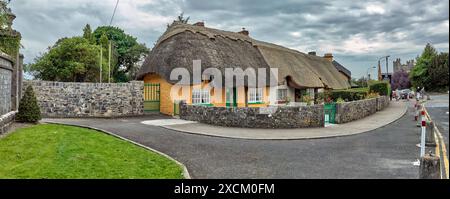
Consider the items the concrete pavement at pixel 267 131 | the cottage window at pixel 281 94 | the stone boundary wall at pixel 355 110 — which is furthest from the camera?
the cottage window at pixel 281 94

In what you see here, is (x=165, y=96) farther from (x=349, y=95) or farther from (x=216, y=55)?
(x=349, y=95)

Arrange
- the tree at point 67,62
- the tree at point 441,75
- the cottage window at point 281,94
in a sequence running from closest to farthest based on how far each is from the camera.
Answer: the tree at point 441,75 → the cottage window at point 281,94 → the tree at point 67,62

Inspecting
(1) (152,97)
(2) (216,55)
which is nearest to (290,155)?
(1) (152,97)

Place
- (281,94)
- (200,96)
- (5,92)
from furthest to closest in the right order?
(281,94) < (200,96) < (5,92)

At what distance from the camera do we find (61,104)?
54.4ft

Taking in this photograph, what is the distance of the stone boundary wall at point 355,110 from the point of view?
607 inches

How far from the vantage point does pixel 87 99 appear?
1702 centimetres

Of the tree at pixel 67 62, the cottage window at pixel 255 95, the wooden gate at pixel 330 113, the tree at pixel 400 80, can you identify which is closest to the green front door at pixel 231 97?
the cottage window at pixel 255 95

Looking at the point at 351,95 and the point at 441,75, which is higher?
the point at 441,75

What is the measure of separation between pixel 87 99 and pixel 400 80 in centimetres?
5974

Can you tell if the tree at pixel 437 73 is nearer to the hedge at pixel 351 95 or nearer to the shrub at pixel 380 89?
the hedge at pixel 351 95

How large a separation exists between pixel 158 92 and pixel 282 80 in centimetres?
959

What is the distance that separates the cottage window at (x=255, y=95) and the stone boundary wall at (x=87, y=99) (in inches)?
303
